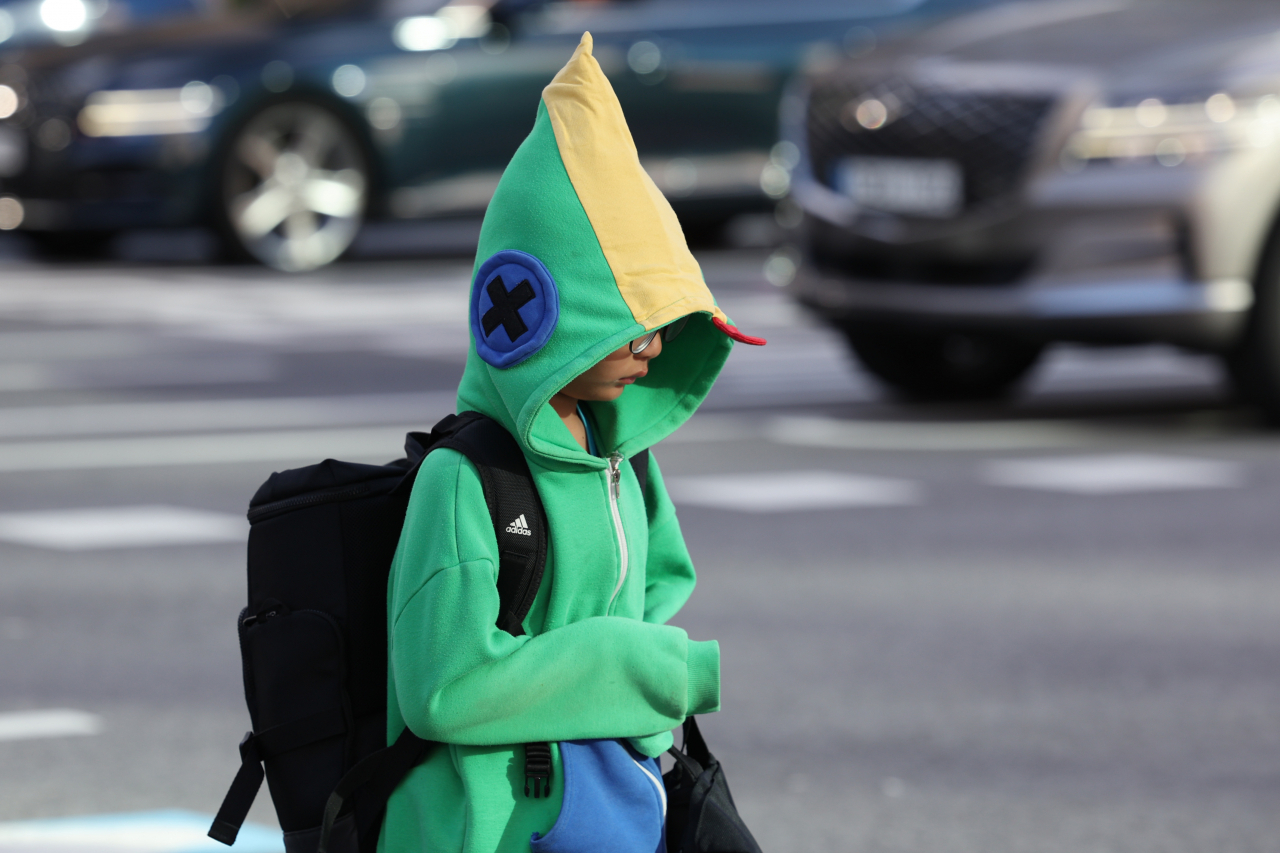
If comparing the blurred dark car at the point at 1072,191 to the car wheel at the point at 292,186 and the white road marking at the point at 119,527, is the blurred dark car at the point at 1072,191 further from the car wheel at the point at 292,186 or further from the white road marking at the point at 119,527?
the car wheel at the point at 292,186

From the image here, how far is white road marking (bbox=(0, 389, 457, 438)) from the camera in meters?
9.10

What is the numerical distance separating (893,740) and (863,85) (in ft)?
15.2

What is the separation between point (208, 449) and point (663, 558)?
5997 millimetres

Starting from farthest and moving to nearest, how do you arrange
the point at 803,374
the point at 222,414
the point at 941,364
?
the point at 803,374 < the point at 941,364 < the point at 222,414

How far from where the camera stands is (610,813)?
2535 millimetres

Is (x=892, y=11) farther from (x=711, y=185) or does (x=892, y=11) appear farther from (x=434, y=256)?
Answer: (x=434, y=256)

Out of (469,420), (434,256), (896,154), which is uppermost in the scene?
(469,420)

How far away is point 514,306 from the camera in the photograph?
2.51m

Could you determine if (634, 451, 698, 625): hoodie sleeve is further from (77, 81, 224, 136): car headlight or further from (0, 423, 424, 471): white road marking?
(77, 81, 224, 136): car headlight

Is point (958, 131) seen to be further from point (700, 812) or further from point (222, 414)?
point (700, 812)

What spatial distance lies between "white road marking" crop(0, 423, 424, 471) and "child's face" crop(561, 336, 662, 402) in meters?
5.46

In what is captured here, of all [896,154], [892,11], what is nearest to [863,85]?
[896,154]

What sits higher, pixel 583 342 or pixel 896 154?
pixel 583 342

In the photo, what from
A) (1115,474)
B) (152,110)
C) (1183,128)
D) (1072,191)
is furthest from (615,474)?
(152,110)
